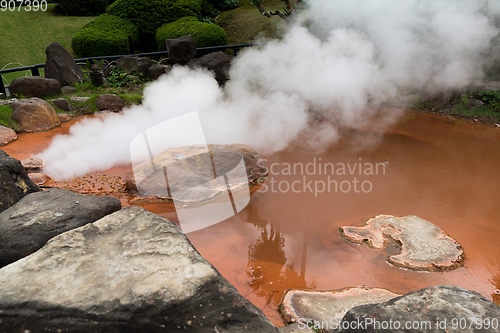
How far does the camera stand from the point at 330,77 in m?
6.85

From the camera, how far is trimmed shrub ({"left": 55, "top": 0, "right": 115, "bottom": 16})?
12945 millimetres

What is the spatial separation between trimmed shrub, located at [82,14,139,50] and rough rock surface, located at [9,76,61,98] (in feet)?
11.5

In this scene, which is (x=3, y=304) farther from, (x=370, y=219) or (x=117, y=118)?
(x=117, y=118)

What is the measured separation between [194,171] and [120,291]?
3147mm

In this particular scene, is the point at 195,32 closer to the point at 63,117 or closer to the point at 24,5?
Answer: the point at 63,117

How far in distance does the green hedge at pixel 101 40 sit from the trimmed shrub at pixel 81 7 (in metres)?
2.81

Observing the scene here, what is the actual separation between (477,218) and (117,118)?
6202 millimetres

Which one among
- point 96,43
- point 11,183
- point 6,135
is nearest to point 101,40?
point 96,43

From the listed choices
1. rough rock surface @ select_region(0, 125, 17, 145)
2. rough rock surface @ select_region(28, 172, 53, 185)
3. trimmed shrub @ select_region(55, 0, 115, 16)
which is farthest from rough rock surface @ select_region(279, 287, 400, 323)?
trimmed shrub @ select_region(55, 0, 115, 16)

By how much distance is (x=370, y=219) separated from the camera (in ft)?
13.1

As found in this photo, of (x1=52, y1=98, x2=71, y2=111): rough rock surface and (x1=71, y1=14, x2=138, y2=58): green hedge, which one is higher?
(x1=71, y1=14, x2=138, y2=58): green hedge

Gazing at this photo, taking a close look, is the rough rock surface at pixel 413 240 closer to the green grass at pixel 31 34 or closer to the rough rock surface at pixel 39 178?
the rough rock surface at pixel 39 178

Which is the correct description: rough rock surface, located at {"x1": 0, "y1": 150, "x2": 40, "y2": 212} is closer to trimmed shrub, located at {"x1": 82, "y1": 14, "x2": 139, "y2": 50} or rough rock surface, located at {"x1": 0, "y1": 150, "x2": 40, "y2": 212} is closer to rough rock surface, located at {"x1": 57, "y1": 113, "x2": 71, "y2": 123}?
rough rock surface, located at {"x1": 57, "y1": 113, "x2": 71, "y2": 123}

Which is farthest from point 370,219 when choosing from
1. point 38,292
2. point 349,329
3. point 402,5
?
point 402,5
